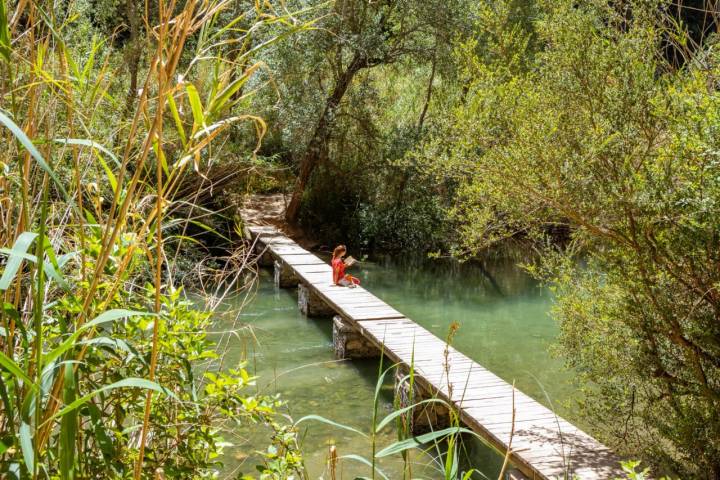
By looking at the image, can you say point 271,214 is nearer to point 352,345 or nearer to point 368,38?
point 368,38

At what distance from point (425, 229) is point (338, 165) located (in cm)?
211

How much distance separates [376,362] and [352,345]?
1.11 ft

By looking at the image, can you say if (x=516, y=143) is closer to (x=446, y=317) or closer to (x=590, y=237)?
(x=590, y=237)

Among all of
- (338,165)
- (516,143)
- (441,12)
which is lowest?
(338,165)

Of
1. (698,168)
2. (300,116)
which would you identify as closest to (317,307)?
(300,116)

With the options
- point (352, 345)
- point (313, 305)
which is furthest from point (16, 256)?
point (313, 305)

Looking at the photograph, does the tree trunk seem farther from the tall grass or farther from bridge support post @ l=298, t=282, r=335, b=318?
the tall grass

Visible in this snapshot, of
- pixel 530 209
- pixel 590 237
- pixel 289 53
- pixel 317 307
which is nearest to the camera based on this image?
pixel 590 237

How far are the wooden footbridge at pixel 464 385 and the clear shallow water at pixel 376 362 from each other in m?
0.31

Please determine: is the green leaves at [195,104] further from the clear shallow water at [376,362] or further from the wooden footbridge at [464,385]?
the clear shallow water at [376,362]

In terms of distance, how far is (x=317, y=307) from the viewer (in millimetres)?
10227

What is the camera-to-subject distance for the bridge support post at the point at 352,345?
27.2 feet

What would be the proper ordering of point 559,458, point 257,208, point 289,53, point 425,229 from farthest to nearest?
point 257,208, point 425,229, point 289,53, point 559,458

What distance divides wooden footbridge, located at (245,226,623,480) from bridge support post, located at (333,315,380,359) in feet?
0.04
